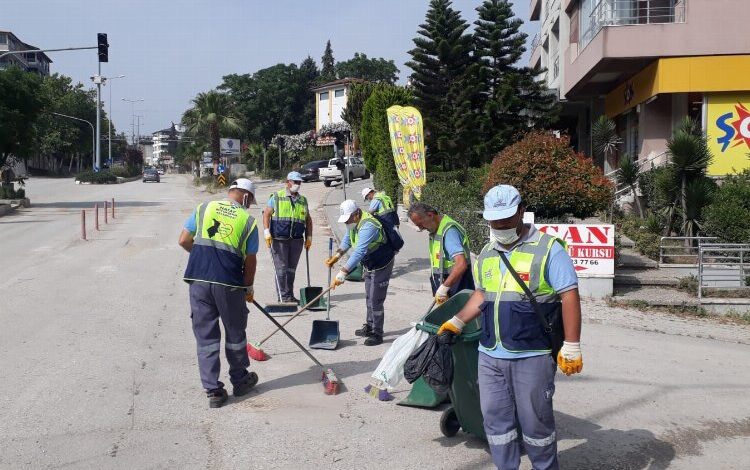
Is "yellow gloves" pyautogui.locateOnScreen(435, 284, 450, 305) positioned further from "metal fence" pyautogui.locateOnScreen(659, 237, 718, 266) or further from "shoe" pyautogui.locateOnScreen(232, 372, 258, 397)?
"metal fence" pyautogui.locateOnScreen(659, 237, 718, 266)

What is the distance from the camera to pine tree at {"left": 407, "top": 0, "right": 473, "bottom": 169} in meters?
27.0

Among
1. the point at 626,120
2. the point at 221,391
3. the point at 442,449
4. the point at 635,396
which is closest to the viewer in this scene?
the point at 442,449

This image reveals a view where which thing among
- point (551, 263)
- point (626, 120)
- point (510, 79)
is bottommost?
point (551, 263)

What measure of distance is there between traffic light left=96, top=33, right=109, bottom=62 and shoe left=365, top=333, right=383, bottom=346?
65.1 feet

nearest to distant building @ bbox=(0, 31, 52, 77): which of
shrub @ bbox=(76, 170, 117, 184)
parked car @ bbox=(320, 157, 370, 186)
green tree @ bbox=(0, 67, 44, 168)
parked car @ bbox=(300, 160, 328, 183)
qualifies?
shrub @ bbox=(76, 170, 117, 184)

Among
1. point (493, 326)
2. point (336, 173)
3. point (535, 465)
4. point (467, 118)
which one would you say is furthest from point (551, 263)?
point (336, 173)

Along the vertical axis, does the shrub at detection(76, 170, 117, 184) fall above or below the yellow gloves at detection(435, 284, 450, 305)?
above

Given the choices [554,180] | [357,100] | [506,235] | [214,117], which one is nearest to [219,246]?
[506,235]

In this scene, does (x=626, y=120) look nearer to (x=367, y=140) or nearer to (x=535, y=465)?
(x=367, y=140)

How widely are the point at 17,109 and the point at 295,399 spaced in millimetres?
25672

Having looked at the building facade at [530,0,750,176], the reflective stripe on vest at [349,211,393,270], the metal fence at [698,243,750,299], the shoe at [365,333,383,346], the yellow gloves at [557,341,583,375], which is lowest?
the shoe at [365,333,383,346]

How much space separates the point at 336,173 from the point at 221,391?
35.1 metres

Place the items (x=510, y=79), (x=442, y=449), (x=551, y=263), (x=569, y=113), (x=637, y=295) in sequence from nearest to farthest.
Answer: (x=551, y=263), (x=442, y=449), (x=637, y=295), (x=510, y=79), (x=569, y=113)

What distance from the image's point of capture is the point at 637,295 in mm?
11039
